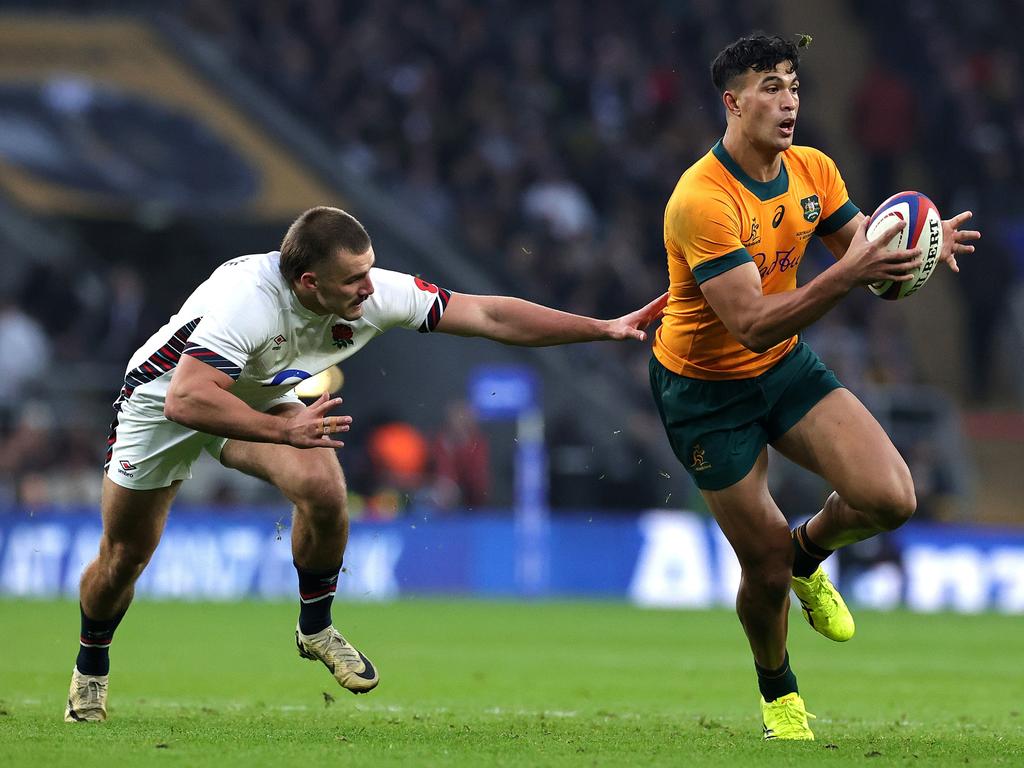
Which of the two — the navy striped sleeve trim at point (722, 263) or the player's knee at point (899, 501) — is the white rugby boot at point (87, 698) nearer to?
the navy striped sleeve trim at point (722, 263)

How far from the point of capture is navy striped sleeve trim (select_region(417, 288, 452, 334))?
8.18 m

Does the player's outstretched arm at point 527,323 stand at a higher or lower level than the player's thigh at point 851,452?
higher

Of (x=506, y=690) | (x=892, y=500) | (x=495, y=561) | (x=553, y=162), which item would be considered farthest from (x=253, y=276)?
(x=553, y=162)

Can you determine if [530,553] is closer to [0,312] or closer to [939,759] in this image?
[0,312]

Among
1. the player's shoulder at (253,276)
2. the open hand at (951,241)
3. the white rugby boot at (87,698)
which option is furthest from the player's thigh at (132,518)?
the open hand at (951,241)

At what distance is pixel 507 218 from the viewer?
22.7 meters

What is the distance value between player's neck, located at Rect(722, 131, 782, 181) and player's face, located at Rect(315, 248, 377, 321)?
1610 millimetres

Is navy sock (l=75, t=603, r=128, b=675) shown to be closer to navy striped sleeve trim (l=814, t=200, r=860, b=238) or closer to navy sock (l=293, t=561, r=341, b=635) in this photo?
navy sock (l=293, t=561, r=341, b=635)

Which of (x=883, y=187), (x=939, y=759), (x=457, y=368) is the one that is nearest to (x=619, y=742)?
(x=939, y=759)

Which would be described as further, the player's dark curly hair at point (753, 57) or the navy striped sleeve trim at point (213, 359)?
the player's dark curly hair at point (753, 57)

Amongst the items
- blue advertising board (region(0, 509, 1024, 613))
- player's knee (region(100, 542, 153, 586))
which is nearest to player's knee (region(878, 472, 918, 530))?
player's knee (region(100, 542, 153, 586))

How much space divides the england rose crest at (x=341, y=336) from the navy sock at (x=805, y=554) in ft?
7.10

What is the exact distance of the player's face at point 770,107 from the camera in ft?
25.1

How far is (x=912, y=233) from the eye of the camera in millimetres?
7336
